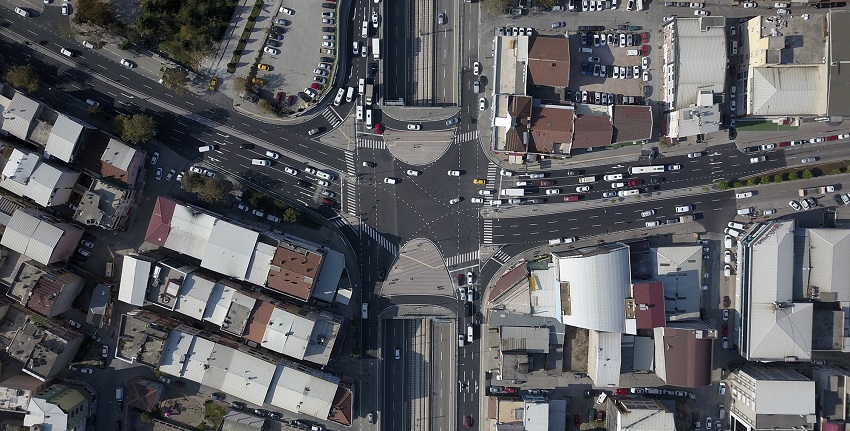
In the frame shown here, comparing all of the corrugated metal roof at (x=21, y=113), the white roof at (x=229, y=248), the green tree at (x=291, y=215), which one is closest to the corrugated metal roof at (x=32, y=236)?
the corrugated metal roof at (x=21, y=113)

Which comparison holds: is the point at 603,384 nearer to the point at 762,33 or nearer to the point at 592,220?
the point at 592,220

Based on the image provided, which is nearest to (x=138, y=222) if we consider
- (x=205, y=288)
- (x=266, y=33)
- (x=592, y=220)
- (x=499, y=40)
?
(x=205, y=288)

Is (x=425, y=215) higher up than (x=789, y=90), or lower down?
lower down

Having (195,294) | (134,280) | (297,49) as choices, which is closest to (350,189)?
(297,49)

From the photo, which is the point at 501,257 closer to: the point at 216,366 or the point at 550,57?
the point at 550,57

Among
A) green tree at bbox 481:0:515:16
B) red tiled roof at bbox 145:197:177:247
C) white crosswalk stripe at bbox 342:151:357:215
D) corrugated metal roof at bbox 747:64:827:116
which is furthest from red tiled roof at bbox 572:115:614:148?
red tiled roof at bbox 145:197:177:247
